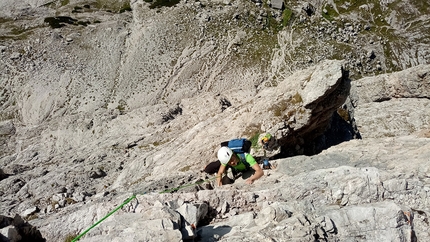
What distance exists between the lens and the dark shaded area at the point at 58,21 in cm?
7503

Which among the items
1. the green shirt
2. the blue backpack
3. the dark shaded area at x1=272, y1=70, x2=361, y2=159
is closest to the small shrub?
the green shirt

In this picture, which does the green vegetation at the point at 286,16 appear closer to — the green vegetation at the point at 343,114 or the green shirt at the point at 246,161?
the green vegetation at the point at 343,114

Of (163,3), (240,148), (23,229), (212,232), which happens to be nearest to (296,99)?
(240,148)

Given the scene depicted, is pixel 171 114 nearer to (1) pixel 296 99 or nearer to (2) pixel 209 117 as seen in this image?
(2) pixel 209 117

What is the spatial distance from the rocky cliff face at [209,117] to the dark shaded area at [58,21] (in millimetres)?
573

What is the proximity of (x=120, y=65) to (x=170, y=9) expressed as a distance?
21.2m

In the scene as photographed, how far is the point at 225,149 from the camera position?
50.5 feet

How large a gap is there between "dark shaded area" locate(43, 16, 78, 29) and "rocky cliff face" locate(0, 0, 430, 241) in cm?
57

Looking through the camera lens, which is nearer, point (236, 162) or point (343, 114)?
point (236, 162)

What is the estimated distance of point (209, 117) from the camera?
30812mm

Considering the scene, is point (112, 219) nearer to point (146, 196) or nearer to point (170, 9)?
point (146, 196)

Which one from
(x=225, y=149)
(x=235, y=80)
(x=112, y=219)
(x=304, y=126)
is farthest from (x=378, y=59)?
(x=112, y=219)

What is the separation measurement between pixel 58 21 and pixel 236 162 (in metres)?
74.9

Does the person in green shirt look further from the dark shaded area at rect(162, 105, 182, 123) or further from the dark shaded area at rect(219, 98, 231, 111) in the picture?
the dark shaded area at rect(162, 105, 182, 123)
